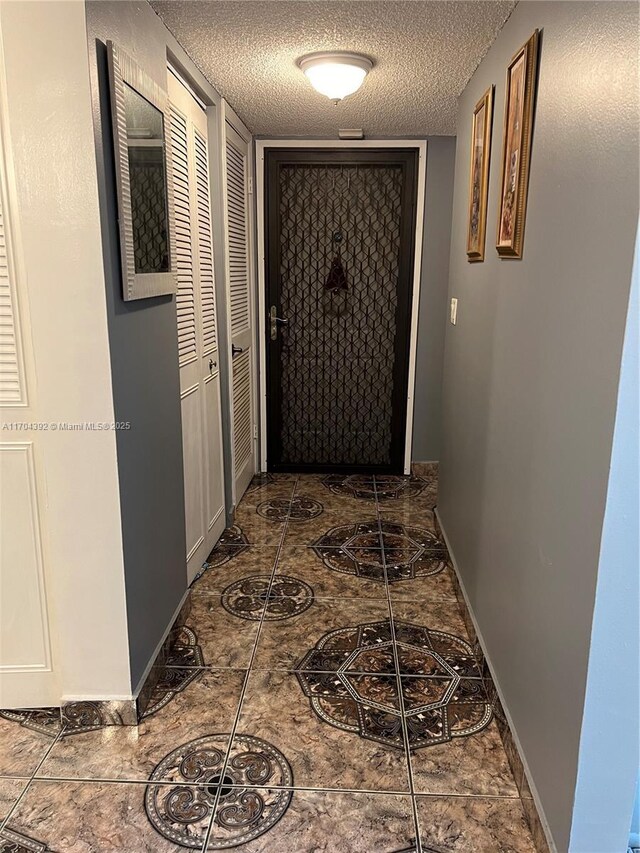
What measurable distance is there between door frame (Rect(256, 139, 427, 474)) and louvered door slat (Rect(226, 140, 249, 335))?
204mm

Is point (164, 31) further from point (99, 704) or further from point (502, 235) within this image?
point (99, 704)

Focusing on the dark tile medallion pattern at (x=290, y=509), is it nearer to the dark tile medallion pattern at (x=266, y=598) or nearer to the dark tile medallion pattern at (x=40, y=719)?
the dark tile medallion pattern at (x=266, y=598)

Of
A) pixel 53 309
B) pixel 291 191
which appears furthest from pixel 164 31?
pixel 291 191

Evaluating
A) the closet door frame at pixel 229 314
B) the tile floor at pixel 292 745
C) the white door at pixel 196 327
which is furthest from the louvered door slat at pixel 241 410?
the tile floor at pixel 292 745

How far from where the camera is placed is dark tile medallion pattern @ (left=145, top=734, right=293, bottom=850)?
1582 mm

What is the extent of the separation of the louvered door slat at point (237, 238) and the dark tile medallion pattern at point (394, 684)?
1.90 meters

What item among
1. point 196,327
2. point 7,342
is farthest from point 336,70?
point 7,342

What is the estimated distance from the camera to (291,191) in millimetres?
4055

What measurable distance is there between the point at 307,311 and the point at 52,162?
270 centimetres

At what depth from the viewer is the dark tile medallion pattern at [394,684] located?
1964mm

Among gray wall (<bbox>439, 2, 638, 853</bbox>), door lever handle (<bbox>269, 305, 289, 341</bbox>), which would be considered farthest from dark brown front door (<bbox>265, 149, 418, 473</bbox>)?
gray wall (<bbox>439, 2, 638, 853</bbox>)

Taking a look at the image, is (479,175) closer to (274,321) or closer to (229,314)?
(229,314)

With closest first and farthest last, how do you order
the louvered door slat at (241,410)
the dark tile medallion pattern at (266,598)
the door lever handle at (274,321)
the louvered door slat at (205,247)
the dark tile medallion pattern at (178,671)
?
the dark tile medallion pattern at (178,671), the dark tile medallion pattern at (266,598), the louvered door slat at (205,247), the louvered door slat at (241,410), the door lever handle at (274,321)

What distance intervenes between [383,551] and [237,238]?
6.52 feet
